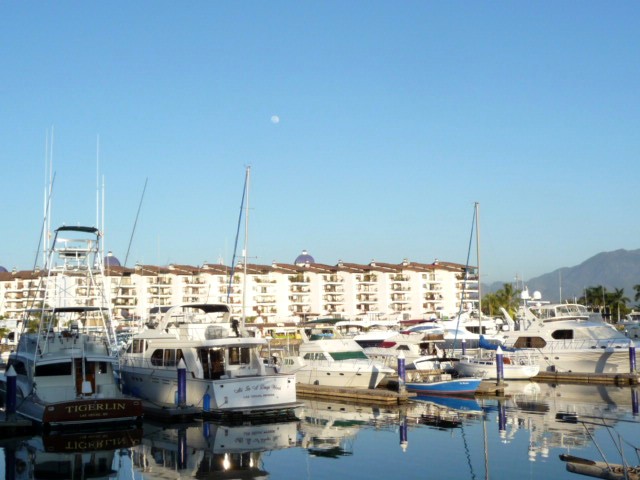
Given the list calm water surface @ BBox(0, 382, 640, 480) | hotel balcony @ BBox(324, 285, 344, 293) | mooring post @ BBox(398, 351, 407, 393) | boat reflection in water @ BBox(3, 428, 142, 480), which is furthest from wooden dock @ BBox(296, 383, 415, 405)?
hotel balcony @ BBox(324, 285, 344, 293)

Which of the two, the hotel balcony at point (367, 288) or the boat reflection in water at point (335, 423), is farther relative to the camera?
the hotel balcony at point (367, 288)

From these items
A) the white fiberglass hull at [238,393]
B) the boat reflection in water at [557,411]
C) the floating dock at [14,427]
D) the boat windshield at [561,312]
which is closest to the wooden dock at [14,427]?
the floating dock at [14,427]

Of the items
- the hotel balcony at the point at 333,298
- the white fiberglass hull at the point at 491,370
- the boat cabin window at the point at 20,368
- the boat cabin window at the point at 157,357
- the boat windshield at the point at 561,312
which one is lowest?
the white fiberglass hull at the point at 491,370

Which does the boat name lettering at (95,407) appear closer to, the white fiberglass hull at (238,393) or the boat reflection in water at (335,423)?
the white fiberglass hull at (238,393)

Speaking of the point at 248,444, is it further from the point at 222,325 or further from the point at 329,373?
the point at 329,373

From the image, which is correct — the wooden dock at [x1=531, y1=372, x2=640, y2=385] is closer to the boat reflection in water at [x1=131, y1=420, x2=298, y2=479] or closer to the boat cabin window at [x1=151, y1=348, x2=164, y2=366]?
the boat reflection in water at [x1=131, y1=420, x2=298, y2=479]

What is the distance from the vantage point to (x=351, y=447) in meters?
24.4

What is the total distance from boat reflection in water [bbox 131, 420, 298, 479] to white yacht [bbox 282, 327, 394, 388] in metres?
8.12

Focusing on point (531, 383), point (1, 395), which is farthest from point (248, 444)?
point (531, 383)

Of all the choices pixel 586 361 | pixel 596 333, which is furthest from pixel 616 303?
pixel 586 361

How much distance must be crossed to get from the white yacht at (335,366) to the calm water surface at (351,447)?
4.99 meters

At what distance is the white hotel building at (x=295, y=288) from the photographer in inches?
4929

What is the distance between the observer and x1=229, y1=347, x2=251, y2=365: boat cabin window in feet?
101

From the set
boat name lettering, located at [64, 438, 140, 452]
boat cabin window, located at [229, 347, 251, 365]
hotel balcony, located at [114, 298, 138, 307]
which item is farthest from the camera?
hotel balcony, located at [114, 298, 138, 307]
